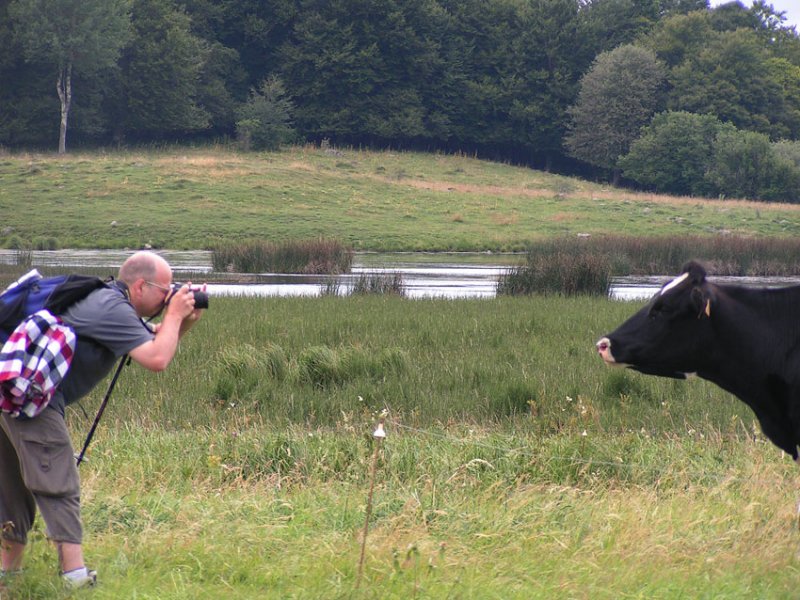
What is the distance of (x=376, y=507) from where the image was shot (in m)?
6.56

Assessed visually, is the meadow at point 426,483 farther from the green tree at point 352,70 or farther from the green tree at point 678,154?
the green tree at point 352,70

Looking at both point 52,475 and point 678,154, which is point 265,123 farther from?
point 52,475

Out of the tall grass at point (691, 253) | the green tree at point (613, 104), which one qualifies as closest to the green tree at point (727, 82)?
the green tree at point (613, 104)

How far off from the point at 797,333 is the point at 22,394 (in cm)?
400

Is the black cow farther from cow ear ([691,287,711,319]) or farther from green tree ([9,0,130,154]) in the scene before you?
green tree ([9,0,130,154])

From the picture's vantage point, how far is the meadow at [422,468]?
17.8 ft

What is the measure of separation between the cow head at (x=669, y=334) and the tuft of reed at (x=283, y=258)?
85.9 ft

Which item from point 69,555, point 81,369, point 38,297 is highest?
point 38,297

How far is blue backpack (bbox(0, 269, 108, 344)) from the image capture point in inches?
199

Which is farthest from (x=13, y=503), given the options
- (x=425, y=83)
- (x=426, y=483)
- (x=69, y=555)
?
(x=425, y=83)

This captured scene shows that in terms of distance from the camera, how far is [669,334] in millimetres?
6090

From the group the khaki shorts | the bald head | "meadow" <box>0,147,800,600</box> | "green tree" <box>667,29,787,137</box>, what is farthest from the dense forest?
the khaki shorts

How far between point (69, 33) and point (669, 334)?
65.2m

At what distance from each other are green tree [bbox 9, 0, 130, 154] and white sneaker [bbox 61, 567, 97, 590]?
2510 inches
